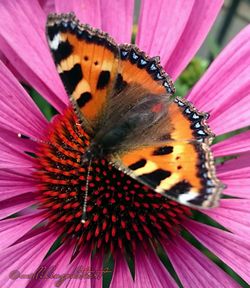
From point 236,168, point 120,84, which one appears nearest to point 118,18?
point 120,84

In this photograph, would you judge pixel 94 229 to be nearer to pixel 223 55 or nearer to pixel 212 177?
pixel 212 177

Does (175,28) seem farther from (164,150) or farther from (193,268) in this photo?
(193,268)

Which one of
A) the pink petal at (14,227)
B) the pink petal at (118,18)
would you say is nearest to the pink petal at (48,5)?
the pink petal at (118,18)

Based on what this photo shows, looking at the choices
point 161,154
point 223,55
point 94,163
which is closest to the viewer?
point 161,154

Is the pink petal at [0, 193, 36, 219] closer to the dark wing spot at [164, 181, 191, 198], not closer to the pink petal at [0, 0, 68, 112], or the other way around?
the pink petal at [0, 0, 68, 112]

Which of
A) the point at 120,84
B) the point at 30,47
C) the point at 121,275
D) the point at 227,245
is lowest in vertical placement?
the point at 121,275

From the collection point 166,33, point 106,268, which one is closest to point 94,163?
point 106,268
